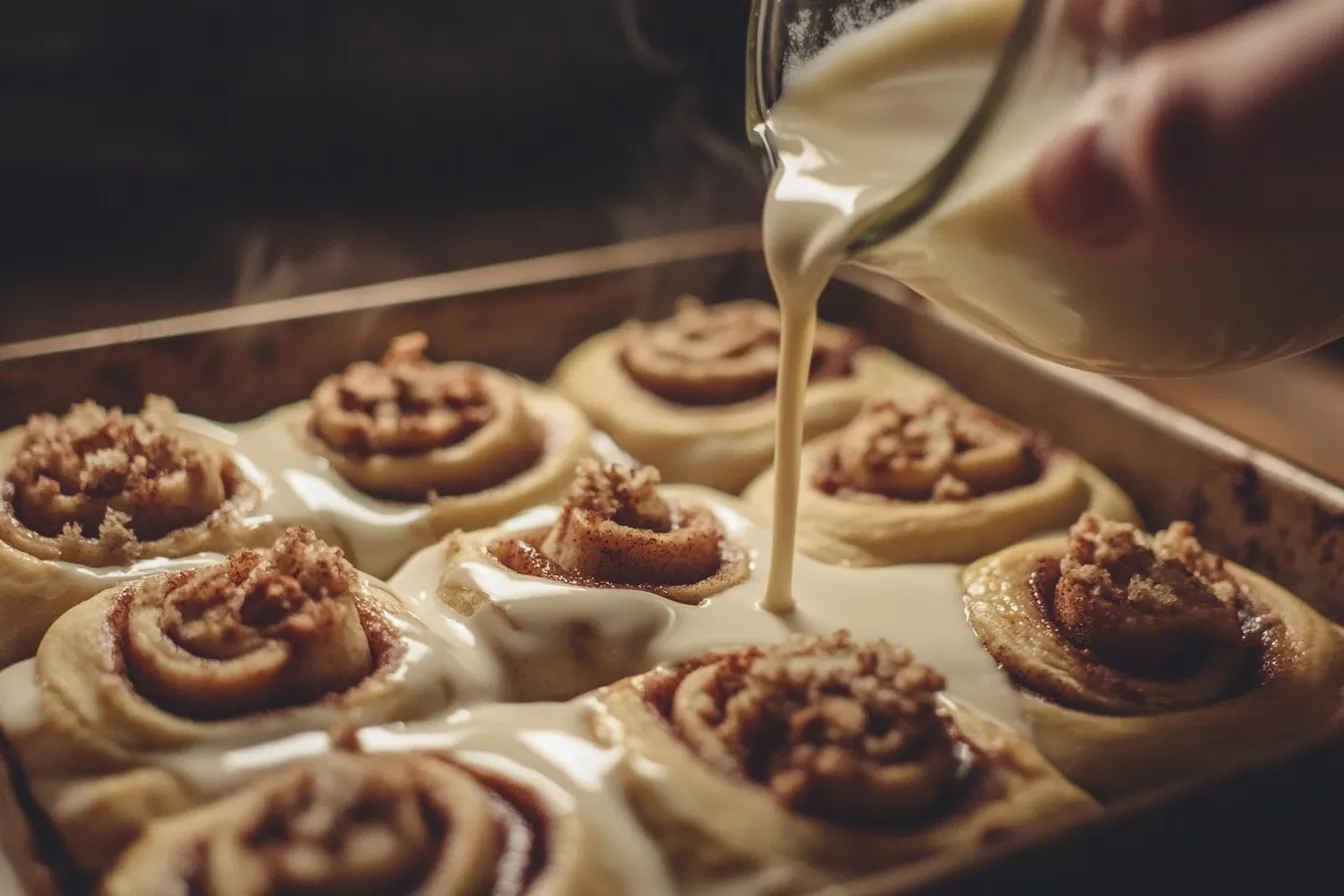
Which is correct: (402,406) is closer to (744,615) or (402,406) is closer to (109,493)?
(109,493)

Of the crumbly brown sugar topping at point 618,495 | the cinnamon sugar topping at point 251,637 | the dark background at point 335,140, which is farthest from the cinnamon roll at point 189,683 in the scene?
the dark background at point 335,140

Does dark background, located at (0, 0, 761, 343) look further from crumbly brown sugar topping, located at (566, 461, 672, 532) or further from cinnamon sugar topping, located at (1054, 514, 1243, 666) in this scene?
cinnamon sugar topping, located at (1054, 514, 1243, 666)

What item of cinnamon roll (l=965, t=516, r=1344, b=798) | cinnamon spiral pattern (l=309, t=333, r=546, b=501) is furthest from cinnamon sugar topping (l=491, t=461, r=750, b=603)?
cinnamon roll (l=965, t=516, r=1344, b=798)

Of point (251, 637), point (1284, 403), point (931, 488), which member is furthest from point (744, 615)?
point (1284, 403)

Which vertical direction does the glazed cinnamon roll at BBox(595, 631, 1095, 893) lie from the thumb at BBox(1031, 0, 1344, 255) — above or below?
below

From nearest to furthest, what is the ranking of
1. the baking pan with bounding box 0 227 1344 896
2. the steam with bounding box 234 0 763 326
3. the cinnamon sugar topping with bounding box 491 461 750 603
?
the baking pan with bounding box 0 227 1344 896
the cinnamon sugar topping with bounding box 491 461 750 603
the steam with bounding box 234 0 763 326

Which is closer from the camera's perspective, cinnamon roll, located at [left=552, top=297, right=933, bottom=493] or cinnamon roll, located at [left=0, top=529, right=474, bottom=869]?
cinnamon roll, located at [left=0, top=529, right=474, bottom=869]
